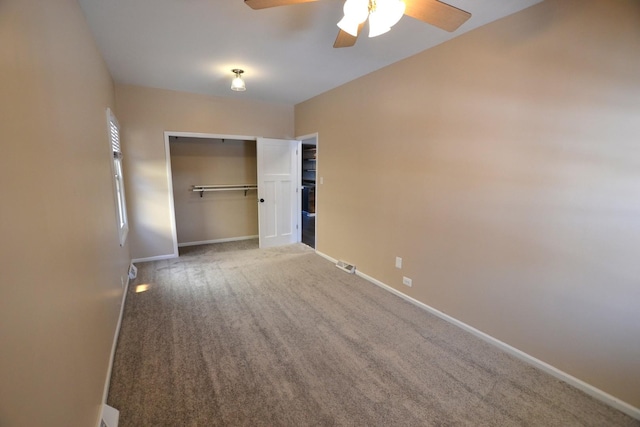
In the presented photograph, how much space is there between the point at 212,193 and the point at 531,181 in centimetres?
483

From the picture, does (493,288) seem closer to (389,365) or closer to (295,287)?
(389,365)

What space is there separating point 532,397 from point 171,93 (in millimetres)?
5223

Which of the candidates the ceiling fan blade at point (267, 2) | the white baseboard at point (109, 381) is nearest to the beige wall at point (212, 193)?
the white baseboard at point (109, 381)

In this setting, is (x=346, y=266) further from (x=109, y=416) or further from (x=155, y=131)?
(x=155, y=131)

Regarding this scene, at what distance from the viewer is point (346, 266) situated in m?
3.97

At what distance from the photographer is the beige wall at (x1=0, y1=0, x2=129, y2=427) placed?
83 cm

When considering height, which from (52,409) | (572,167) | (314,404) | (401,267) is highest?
(572,167)

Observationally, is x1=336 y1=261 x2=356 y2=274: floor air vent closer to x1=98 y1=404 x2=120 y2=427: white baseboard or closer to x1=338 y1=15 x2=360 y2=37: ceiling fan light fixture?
x1=98 y1=404 x2=120 y2=427: white baseboard

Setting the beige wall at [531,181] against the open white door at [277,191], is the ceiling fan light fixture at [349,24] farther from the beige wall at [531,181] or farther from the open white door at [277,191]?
the open white door at [277,191]

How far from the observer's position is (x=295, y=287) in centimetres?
341

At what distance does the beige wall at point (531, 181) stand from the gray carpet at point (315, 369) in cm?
32

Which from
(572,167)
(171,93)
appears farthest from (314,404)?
(171,93)

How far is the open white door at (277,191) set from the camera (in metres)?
4.89

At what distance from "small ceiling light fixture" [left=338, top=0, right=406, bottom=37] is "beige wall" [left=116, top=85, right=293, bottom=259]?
11.2ft
